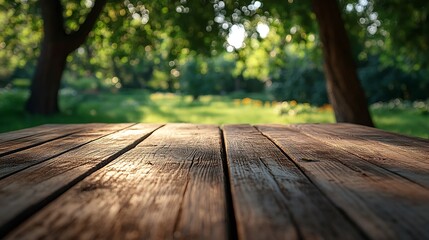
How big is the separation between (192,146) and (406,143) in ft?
3.92

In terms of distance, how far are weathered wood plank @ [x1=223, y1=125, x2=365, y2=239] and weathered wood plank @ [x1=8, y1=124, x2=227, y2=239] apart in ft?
0.19

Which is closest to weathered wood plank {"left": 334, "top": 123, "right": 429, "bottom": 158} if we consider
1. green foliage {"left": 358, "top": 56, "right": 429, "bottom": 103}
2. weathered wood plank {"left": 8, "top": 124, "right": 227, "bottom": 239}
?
weathered wood plank {"left": 8, "top": 124, "right": 227, "bottom": 239}

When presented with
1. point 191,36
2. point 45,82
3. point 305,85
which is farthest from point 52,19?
point 305,85

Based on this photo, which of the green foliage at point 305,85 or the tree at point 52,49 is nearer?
the tree at point 52,49

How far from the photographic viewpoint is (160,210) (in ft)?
2.99

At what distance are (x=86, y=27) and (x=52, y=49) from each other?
39.4 inches

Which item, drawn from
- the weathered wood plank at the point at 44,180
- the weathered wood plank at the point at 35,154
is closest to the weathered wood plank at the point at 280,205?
the weathered wood plank at the point at 44,180

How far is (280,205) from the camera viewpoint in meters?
0.95

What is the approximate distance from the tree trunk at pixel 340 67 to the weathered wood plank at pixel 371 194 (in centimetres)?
416

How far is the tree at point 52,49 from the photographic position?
324 inches

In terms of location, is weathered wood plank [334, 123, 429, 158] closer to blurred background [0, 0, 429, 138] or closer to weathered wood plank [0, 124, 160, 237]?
weathered wood plank [0, 124, 160, 237]

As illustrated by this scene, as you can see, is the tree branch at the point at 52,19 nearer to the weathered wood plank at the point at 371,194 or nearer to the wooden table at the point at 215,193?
the wooden table at the point at 215,193

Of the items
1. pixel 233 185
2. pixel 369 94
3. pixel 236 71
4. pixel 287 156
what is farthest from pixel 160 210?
pixel 369 94

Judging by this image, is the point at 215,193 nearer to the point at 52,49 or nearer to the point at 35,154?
the point at 35,154
